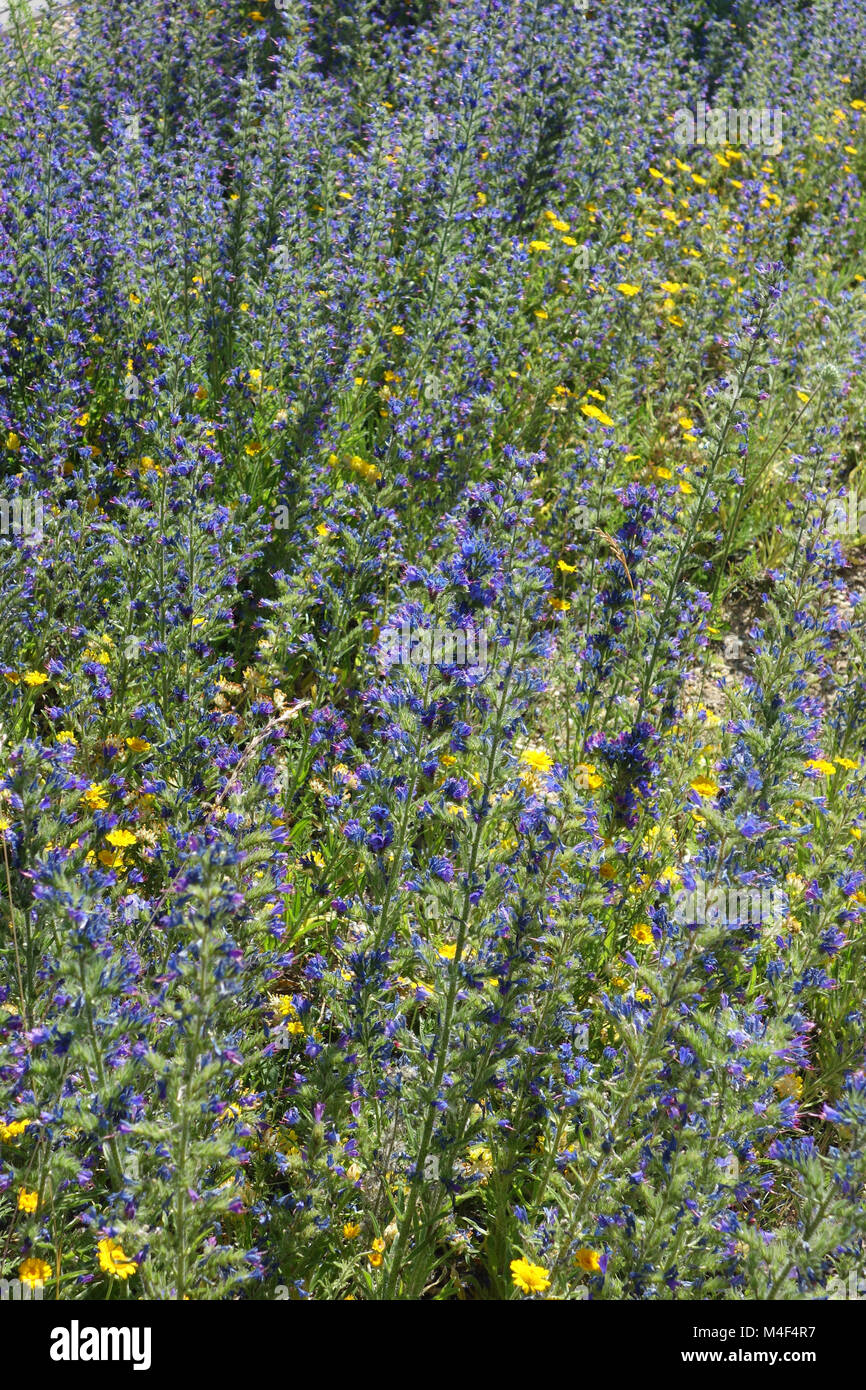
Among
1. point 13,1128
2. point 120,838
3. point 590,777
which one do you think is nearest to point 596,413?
point 590,777

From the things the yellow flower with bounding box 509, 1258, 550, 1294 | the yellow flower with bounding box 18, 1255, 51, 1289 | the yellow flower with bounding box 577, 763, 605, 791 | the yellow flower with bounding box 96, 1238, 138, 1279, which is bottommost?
the yellow flower with bounding box 509, 1258, 550, 1294

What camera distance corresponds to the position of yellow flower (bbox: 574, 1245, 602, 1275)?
265 centimetres

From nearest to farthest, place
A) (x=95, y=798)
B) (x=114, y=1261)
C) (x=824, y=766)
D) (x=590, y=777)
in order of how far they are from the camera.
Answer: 1. (x=114, y=1261)
2. (x=95, y=798)
3. (x=590, y=777)
4. (x=824, y=766)

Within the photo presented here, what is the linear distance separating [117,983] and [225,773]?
1.52m

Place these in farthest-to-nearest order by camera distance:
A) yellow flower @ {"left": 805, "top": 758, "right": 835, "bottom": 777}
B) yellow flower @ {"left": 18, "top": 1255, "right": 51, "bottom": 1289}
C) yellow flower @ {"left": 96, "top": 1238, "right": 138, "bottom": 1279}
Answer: yellow flower @ {"left": 805, "top": 758, "right": 835, "bottom": 777}
yellow flower @ {"left": 18, "top": 1255, "right": 51, "bottom": 1289}
yellow flower @ {"left": 96, "top": 1238, "right": 138, "bottom": 1279}

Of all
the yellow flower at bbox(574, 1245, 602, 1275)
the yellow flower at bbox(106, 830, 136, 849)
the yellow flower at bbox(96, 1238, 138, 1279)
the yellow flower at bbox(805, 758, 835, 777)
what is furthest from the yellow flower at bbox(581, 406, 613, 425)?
the yellow flower at bbox(96, 1238, 138, 1279)

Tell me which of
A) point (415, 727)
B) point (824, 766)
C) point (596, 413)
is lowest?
point (824, 766)

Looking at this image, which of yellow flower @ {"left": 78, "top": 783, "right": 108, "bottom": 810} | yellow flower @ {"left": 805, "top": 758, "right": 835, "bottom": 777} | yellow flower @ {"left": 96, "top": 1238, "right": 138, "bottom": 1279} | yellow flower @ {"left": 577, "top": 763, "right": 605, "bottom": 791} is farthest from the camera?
yellow flower @ {"left": 805, "top": 758, "right": 835, "bottom": 777}

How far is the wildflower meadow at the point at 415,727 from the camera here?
259 cm

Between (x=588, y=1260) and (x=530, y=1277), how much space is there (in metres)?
0.14

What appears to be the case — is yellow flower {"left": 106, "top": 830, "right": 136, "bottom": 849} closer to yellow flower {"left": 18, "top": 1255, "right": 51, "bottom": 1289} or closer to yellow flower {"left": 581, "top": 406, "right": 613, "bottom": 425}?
yellow flower {"left": 18, "top": 1255, "right": 51, "bottom": 1289}

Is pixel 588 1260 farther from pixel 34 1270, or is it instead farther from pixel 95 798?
pixel 95 798

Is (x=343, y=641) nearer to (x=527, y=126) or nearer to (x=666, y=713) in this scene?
(x=666, y=713)

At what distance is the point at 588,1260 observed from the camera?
2.68 m
